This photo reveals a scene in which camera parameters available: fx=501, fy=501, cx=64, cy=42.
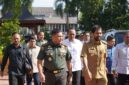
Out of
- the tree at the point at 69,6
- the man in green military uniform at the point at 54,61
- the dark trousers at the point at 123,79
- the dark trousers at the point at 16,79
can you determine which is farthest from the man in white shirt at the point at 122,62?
the tree at the point at 69,6

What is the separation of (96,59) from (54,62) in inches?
33.4

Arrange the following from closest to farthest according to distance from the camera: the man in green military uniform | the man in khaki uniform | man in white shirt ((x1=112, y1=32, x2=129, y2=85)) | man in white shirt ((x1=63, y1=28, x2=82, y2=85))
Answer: the man in green military uniform < the man in khaki uniform < man in white shirt ((x1=112, y1=32, x2=129, y2=85)) < man in white shirt ((x1=63, y1=28, x2=82, y2=85))

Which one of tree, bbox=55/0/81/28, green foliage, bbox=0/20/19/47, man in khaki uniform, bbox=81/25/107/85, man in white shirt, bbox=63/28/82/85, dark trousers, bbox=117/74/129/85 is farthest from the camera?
tree, bbox=55/0/81/28

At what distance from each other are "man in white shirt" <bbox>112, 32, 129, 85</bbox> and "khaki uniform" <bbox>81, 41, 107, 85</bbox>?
1456 mm

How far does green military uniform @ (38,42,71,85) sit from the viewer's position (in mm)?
9836

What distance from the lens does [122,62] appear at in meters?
11.5

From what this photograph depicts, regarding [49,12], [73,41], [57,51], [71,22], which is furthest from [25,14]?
[49,12]

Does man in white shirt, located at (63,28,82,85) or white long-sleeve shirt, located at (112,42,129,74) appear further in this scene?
man in white shirt, located at (63,28,82,85)

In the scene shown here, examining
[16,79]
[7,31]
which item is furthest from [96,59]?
[7,31]

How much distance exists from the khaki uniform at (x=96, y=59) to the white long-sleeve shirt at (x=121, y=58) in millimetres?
1455

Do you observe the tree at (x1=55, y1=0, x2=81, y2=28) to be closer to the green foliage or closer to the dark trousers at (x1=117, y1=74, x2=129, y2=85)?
the green foliage

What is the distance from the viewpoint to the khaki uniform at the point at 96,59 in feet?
32.7

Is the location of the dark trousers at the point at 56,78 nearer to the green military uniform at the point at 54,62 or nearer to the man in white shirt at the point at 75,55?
the green military uniform at the point at 54,62

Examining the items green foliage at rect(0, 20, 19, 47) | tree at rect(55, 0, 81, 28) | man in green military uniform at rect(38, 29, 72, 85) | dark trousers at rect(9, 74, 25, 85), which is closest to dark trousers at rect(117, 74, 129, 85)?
man in green military uniform at rect(38, 29, 72, 85)
